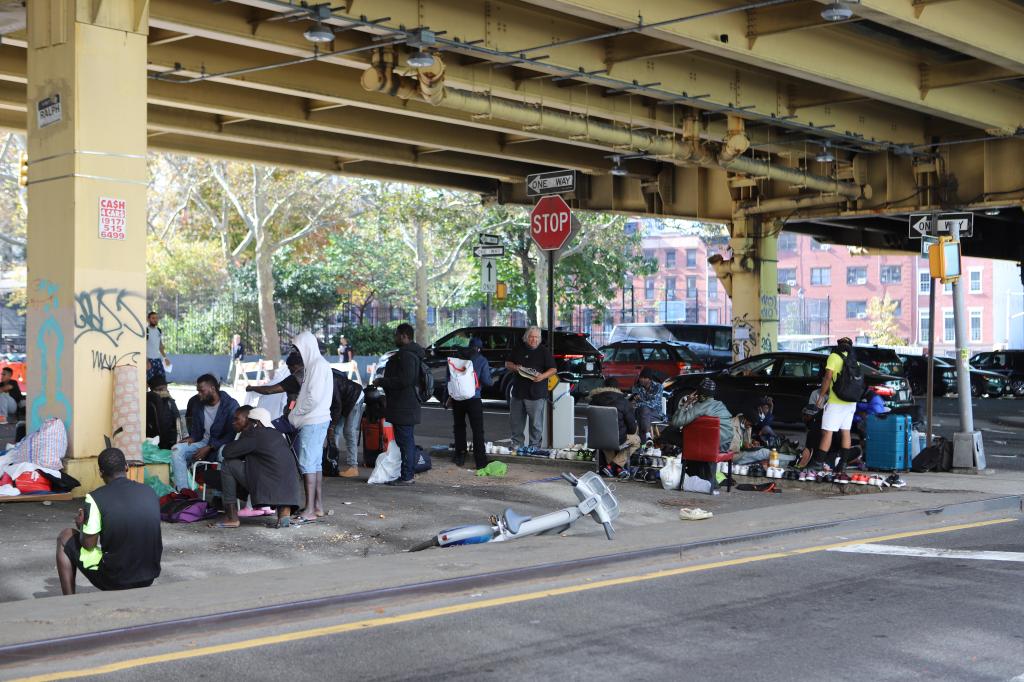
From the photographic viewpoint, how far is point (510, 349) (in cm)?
2894

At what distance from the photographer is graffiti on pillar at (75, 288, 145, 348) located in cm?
1260

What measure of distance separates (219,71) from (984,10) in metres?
11.4

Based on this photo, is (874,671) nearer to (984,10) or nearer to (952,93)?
(984,10)

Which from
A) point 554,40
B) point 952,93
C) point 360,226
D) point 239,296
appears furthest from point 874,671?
point 360,226

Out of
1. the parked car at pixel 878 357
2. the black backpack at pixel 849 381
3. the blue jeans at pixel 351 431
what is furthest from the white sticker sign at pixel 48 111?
the parked car at pixel 878 357

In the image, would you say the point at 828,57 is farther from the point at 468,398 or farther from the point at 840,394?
the point at 468,398

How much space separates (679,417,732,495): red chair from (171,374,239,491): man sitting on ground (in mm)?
4877

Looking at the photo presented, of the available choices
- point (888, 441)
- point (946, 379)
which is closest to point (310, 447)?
point (888, 441)

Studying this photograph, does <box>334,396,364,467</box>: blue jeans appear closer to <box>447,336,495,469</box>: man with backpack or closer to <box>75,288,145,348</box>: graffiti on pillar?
<box>447,336,495,469</box>: man with backpack

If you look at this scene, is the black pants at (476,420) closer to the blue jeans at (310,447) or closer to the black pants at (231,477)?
the blue jeans at (310,447)

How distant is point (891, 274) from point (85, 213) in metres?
81.4

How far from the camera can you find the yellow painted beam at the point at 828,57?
16.3m

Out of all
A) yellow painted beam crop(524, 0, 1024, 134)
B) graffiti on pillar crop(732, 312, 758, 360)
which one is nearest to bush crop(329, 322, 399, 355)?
graffiti on pillar crop(732, 312, 758, 360)

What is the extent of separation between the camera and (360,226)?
56.7m
